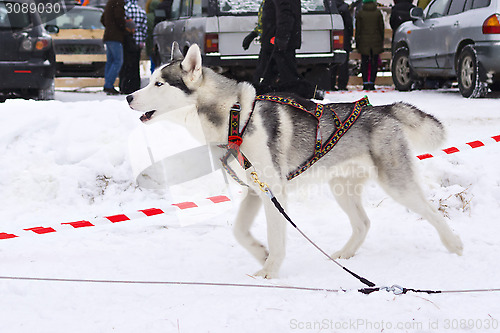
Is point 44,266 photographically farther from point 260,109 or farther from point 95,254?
point 260,109

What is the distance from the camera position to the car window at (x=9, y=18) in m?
9.01

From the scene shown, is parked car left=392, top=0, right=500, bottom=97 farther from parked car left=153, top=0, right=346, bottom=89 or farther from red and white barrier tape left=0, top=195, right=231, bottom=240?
red and white barrier tape left=0, top=195, right=231, bottom=240

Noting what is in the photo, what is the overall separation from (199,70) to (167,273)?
4.53 ft

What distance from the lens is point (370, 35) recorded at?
13031 millimetres

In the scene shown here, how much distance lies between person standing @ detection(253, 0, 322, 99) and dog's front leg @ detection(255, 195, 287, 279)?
157 inches

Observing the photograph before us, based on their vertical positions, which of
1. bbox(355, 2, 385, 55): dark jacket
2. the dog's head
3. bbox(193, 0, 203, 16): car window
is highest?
bbox(193, 0, 203, 16): car window

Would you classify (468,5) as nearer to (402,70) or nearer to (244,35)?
(402,70)

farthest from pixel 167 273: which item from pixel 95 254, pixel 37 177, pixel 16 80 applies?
pixel 16 80

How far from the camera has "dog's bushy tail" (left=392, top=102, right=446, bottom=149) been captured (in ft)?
14.0

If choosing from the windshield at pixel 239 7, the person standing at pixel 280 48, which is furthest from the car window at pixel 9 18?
the person standing at pixel 280 48

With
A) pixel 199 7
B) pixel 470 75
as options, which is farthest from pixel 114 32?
pixel 470 75

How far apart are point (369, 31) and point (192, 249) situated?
31.5 feet

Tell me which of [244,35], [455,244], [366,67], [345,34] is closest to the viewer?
[455,244]

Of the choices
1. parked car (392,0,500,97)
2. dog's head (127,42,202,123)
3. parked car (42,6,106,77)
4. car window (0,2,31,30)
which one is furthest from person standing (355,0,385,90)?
dog's head (127,42,202,123)
